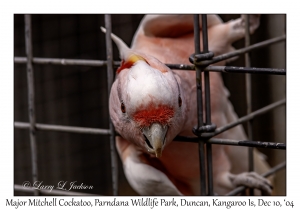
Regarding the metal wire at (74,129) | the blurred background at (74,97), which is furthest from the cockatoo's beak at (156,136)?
the blurred background at (74,97)

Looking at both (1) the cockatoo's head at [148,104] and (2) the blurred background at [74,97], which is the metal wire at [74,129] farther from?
(2) the blurred background at [74,97]

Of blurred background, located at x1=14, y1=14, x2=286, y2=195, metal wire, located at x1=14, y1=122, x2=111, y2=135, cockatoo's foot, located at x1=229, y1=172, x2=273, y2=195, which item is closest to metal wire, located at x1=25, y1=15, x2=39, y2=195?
metal wire, located at x1=14, y1=122, x2=111, y2=135

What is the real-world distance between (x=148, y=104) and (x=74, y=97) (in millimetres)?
1247

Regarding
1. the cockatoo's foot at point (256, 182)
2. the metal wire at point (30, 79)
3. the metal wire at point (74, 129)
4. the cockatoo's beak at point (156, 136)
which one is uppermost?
the metal wire at point (30, 79)

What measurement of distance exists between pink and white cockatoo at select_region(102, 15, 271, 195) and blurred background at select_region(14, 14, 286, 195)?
2.18 feet

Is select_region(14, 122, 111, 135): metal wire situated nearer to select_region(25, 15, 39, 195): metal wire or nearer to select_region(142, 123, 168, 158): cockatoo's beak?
select_region(25, 15, 39, 195): metal wire

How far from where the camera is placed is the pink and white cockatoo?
79cm

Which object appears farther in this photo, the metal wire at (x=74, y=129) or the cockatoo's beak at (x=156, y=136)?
the metal wire at (x=74, y=129)

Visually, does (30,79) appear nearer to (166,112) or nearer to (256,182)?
(166,112)

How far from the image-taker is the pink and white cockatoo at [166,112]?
79 cm

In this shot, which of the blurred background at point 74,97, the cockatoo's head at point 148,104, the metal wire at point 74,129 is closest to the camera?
the cockatoo's head at point 148,104
